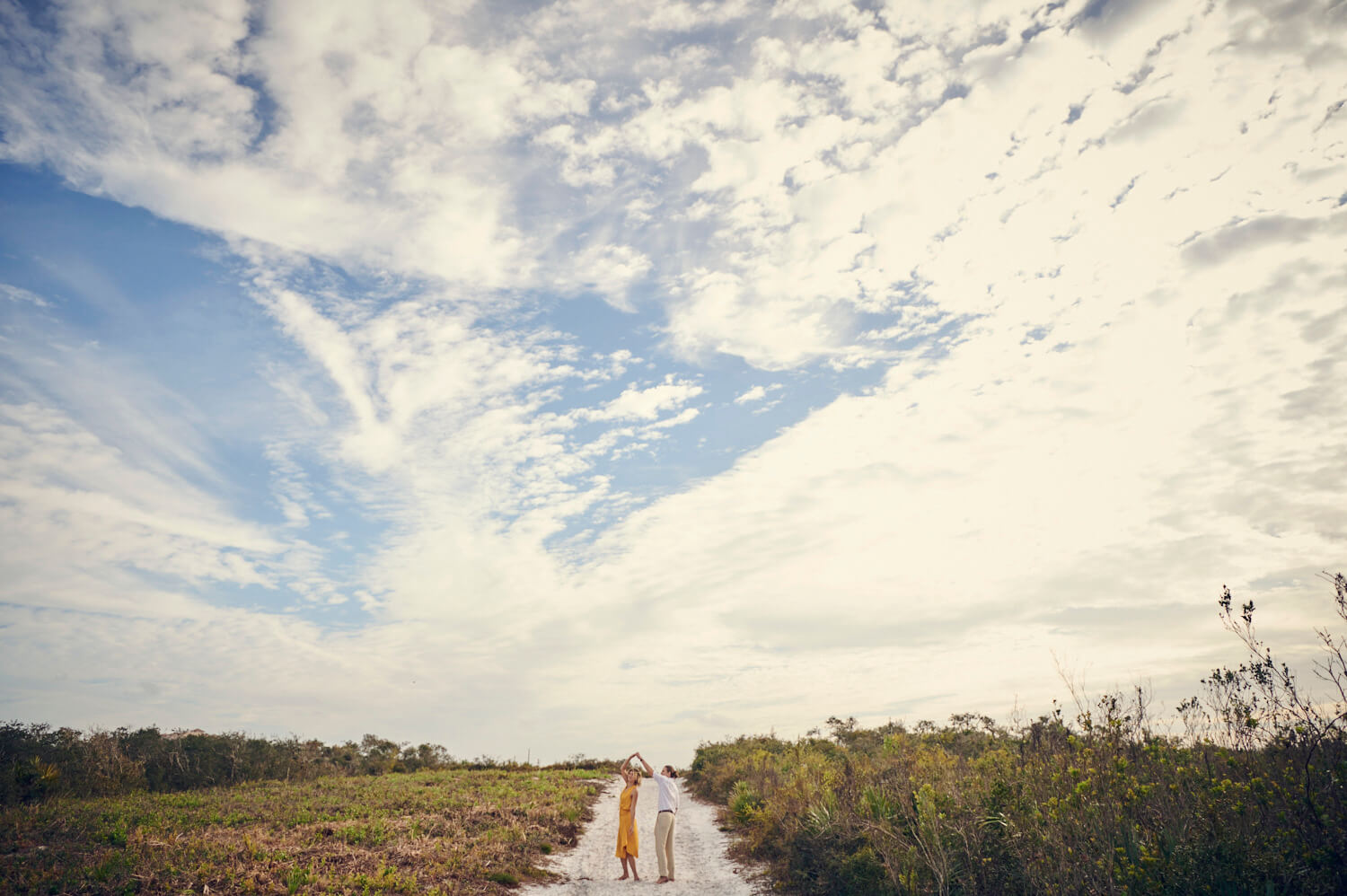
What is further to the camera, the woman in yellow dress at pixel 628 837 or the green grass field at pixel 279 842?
the woman in yellow dress at pixel 628 837

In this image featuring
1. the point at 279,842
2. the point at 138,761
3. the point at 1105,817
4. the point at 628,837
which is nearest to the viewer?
the point at 1105,817

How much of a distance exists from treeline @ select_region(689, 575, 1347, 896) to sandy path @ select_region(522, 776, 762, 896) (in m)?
1.40

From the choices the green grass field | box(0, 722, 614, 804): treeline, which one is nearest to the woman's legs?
the green grass field

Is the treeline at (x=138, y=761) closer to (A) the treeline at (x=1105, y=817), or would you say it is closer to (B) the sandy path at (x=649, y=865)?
(B) the sandy path at (x=649, y=865)

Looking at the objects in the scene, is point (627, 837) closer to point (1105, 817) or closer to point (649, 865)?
point (649, 865)

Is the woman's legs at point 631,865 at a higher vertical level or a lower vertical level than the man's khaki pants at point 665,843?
lower

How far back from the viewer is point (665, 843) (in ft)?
44.3

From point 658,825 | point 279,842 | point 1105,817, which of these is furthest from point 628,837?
point 1105,817

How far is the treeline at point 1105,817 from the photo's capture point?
6.03m

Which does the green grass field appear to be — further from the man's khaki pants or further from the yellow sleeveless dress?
the man's khaki pants

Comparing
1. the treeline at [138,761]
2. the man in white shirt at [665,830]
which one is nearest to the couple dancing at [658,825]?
the man in white shirt at [665,830]

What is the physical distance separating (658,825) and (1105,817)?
350 inches

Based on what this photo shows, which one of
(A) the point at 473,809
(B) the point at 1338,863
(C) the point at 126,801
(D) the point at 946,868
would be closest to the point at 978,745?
(D) the point at 946,868

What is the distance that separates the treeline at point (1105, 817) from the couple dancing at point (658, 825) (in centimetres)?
228
